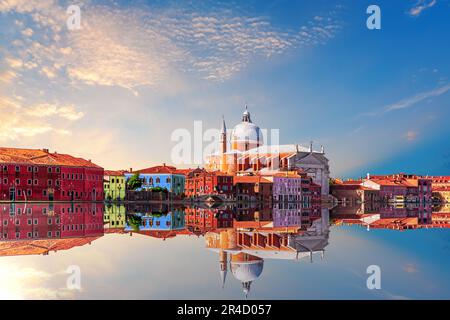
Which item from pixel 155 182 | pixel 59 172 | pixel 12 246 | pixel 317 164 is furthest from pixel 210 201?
pixel 12 246

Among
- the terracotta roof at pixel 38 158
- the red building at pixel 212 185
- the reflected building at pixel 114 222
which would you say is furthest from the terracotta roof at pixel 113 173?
the reflected building at pixel 114 222

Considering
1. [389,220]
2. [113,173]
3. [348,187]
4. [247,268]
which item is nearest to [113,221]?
[247,268]

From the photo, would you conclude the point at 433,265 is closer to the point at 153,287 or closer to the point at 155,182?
the point at 153,287

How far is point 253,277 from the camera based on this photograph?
7395 millimetres

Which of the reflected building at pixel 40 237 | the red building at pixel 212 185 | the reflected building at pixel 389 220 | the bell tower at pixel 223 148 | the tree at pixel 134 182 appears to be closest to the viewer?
the reflected building at pixel 40 237

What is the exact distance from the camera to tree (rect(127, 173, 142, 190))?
50531 mm

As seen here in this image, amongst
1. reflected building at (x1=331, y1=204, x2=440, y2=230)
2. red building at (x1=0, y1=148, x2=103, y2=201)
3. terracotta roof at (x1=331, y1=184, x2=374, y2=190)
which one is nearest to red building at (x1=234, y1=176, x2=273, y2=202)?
A: red building at (x1=0, y1=148, x2=103, y2=201)

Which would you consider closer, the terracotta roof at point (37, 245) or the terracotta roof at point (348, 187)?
the terracotta roof at point (37, 245)

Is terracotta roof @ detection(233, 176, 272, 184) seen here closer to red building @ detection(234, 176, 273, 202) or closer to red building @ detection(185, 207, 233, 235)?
red building @ detection(234, 176, 273, 202)

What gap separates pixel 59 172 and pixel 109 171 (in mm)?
14141

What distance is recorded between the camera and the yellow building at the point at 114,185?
50.7 m

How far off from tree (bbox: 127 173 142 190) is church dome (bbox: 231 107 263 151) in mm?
16804

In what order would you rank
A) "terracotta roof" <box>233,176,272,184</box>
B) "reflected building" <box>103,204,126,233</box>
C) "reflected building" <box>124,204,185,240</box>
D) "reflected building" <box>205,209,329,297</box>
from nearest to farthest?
1. "reflected building" <box>205,209,329,297</box>
2. "reflected building" <box>124,204,185,240</box>
3. "reflected building" <box>103,204,126,233</box>
4. "terracotta roof" <box>233,176,272,184</box>

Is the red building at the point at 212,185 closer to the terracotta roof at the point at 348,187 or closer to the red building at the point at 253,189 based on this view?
the red building at the point at 253,189
